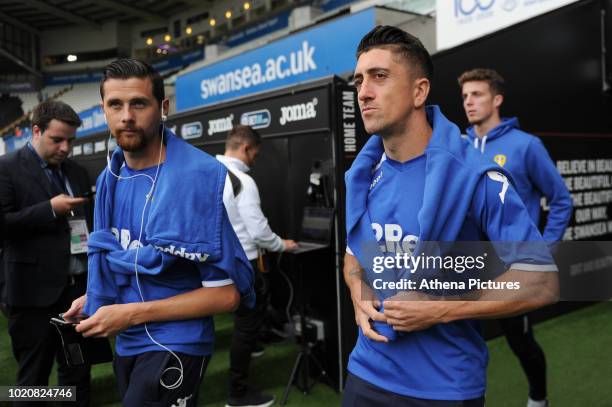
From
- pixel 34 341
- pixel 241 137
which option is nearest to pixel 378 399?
pixel 34 341

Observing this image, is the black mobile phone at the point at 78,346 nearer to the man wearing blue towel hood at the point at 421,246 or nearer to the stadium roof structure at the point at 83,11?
Answer: the man wearing blue towel hood at the point at 421,246

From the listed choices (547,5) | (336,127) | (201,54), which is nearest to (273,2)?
(201,54)

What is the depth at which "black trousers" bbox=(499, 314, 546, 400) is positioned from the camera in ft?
8.21

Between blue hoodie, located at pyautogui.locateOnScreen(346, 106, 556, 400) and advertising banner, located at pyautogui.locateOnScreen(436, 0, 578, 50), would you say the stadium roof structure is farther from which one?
blue hoodie, located at pyautogui.locateOnScreen(346, 106, 556, 400)

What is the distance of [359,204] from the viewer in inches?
54.5

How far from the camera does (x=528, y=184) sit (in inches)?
101

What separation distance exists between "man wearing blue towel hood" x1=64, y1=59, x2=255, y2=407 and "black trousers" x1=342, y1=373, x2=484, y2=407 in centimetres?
43

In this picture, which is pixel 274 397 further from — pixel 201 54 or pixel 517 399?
pixel 201 54

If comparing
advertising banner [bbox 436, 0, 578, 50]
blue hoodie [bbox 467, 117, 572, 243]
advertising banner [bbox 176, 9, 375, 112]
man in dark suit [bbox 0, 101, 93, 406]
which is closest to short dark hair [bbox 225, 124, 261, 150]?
man in dark suit [bbox 0, 101, 93, 406]

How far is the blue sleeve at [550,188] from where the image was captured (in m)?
2.42

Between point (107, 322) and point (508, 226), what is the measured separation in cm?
107

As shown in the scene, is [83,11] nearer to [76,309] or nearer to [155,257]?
[76,309]

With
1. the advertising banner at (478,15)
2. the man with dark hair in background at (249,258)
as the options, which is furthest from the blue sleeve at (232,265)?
the advertising banner at (478,15)

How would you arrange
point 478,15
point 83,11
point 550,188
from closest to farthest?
point 550,188 → point 478,15 → point 83,11
